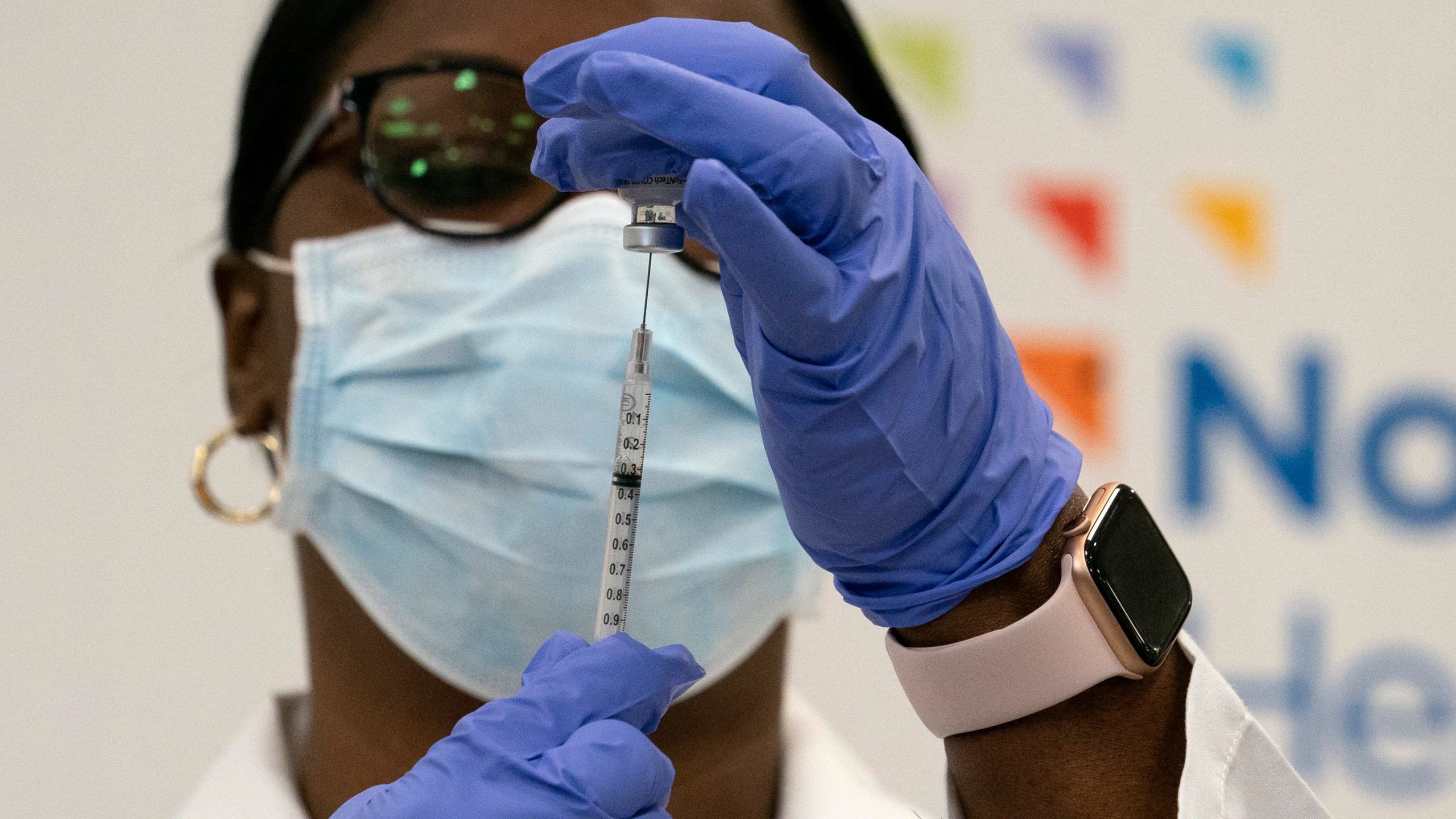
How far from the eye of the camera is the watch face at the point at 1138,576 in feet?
2.14

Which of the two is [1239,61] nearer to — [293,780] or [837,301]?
[837,301]

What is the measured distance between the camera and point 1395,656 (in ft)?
5.60

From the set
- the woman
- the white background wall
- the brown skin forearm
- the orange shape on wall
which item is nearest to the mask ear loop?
the woman

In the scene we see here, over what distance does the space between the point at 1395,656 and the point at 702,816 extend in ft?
4.01

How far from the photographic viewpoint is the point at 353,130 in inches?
41.2

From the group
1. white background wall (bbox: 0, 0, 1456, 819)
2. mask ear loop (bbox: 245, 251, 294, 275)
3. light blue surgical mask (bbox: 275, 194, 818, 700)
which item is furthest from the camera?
white background wall (bbox: 0, 0, 1456, 819)

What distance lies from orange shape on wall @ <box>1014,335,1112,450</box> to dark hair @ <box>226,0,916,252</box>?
602 millimetres

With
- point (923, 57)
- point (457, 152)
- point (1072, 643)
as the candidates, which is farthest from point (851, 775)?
point (923, 57)

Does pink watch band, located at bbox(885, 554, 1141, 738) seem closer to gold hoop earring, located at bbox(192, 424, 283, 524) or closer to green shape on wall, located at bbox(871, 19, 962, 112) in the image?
gold hoop earring, located at bbox(192, 424, 283, 524)

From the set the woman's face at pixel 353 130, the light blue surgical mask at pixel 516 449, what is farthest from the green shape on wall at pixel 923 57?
the light blue surgical mask at pixel 516 449

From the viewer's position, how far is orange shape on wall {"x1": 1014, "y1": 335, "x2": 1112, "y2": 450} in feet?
5.28

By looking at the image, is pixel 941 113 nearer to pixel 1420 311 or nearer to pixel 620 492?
pixel 1420 311

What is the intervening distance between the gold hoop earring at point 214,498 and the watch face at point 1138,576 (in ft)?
2.39

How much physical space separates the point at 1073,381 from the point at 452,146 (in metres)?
0.98
